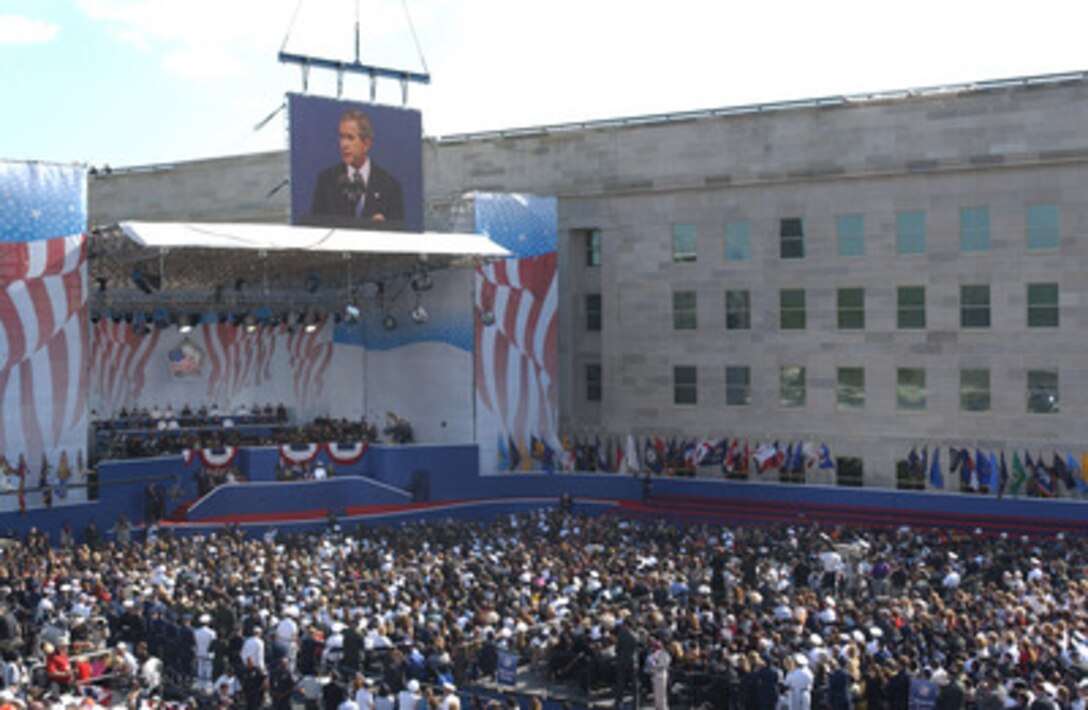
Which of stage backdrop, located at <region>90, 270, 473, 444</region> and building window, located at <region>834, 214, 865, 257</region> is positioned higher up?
building window, located at <region>834, 214, 865, 257</region>

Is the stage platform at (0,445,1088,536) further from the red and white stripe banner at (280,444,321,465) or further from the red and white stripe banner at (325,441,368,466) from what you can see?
the red and white stripe banner at (280,444,321,465)

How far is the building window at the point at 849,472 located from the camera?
47.7 meters

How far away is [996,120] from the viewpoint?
4528cm

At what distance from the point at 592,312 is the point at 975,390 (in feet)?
51.3

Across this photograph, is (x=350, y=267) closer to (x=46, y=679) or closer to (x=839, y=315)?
(x=839, y=315)

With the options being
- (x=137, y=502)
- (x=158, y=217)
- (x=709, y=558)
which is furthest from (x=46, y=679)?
(x=158, y=217)

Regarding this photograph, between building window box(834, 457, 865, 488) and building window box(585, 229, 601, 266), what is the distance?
502 inches

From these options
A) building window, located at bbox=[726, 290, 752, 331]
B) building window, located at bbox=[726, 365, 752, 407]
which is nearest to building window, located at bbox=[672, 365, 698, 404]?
building window, located at bbox=[726, 365, 752, 407]

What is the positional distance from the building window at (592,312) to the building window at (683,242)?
405cm

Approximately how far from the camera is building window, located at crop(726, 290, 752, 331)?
164ft

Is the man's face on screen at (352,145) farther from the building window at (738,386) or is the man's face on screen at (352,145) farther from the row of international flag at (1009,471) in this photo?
the row of international flag at (1009,471)

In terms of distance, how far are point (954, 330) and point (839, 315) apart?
4191 mm

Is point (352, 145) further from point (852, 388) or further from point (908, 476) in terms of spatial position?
point (908, 476)

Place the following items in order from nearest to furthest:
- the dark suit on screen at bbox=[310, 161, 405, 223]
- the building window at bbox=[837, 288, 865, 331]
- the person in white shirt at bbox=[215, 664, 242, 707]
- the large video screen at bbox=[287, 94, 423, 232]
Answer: the person in white shirt at bbox=[215, 664, 242, 707] < the large video screen at bbox=[287, 94, 423, 232] < the dark suit on screen at bbox=[310, 161, 405, 223] < the building window at bbox=[837, 288, 865, 331]
